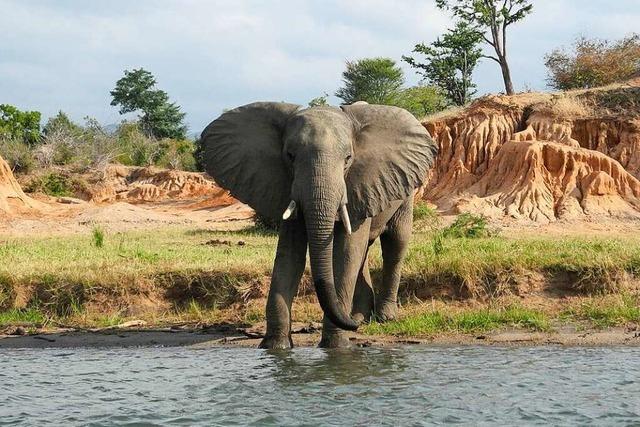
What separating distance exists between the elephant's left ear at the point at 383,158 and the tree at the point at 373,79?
3912 cm

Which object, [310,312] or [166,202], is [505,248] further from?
[166,202]

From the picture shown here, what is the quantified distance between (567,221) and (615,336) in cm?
1298

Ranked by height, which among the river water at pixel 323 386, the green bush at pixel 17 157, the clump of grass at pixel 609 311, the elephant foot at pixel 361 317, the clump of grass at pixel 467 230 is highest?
the green bush at pixel 17 157

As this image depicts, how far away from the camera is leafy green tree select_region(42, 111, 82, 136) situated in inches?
1892

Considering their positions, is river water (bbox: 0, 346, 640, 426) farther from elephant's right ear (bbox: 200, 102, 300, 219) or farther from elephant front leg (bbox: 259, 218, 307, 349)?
elephant's right ear (bbox: 200, 102, 300, 219)

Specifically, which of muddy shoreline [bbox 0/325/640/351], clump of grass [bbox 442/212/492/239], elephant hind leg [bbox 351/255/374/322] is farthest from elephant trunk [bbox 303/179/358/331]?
clump of grass [bbox 442/212/492/239]

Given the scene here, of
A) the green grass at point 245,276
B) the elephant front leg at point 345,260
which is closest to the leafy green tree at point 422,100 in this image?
the green grass at point 245,276

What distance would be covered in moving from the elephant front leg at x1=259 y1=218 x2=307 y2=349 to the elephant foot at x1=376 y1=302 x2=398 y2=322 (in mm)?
1966

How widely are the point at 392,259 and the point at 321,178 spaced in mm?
2975

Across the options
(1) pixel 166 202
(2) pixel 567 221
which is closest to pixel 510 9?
(1) pixel 166 202

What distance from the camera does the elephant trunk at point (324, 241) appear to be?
8570 millimetres

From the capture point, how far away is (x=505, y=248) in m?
13.6

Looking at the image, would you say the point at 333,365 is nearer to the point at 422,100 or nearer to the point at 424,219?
the point at 424,219

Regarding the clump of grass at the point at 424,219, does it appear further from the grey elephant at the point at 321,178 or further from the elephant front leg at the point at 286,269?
the elephant front leg at the point at 286,269
